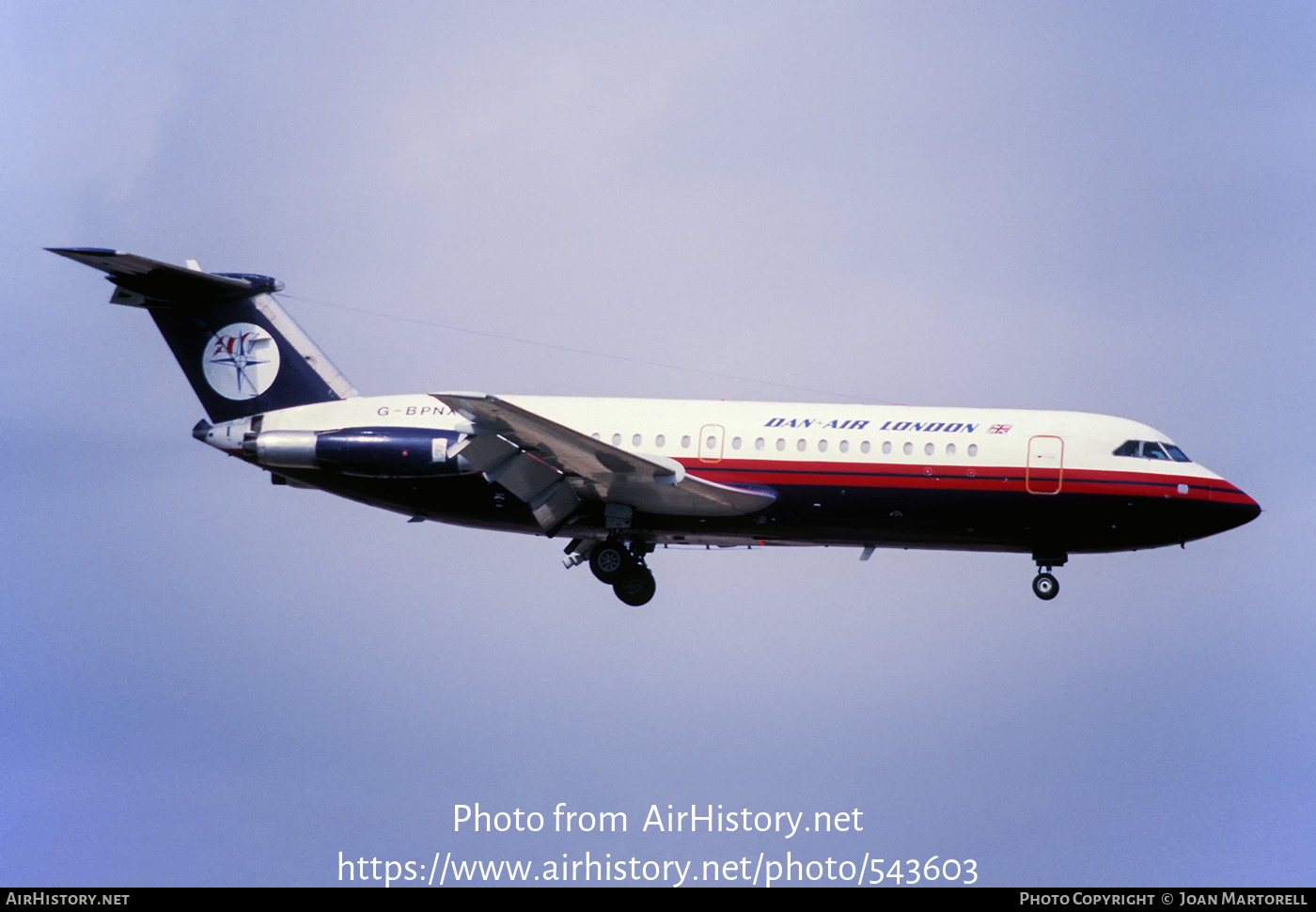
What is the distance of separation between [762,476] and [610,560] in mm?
4410

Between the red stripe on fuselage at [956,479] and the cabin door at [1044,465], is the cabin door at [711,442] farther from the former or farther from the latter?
the cabin door at [1044,465]

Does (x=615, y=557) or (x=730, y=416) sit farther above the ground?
(x=730, y=416)

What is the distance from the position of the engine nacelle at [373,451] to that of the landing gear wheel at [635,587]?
4.89 meters

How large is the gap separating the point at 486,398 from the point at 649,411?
18.6ft

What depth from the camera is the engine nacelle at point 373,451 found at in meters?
38.0

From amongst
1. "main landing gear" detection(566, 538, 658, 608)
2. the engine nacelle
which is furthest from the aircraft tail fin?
"main landing gear" detection(566, 538, 658, 608)

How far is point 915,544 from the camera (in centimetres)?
3844

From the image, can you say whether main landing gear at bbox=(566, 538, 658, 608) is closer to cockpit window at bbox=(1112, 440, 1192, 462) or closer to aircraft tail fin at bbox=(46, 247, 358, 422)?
aircraft tail fin at bbox=(46, 247, 358, 422)

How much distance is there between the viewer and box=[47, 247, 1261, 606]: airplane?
37406 millimetres
